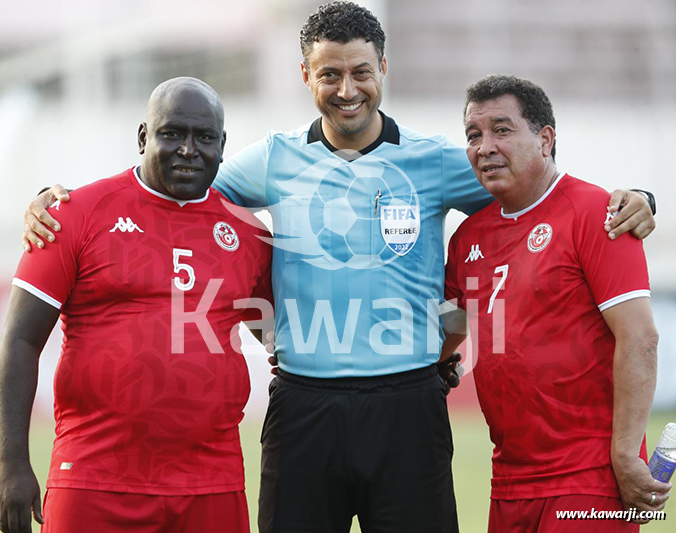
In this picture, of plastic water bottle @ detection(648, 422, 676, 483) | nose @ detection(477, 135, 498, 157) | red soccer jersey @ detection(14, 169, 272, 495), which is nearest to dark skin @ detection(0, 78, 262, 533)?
red soccer jersey @ detection(14, 169, 272, 495)

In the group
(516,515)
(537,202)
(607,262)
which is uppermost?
(537,202)

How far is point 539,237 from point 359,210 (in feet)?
2.33

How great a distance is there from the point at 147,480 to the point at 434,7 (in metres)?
13.7

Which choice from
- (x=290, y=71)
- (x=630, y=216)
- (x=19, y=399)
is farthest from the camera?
(x=290, y=71)

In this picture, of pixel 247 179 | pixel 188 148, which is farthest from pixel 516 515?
pixel 188 148

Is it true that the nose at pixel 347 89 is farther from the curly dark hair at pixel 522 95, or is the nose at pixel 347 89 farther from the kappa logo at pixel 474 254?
the kappa logo at pixel 474 254

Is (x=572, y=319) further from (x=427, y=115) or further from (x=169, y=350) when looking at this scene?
(x=427, y=115)

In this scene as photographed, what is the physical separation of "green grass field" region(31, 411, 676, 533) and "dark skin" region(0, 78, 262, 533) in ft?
13.0

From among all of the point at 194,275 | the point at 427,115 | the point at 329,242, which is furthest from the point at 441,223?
the point at 427,115

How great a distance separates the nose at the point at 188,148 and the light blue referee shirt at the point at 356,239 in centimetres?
43

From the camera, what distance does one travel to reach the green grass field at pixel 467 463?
23.7 ft

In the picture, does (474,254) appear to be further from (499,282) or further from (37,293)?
(37,293)

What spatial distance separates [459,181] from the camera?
3.95 metres

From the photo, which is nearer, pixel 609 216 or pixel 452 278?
pixel 609 216
